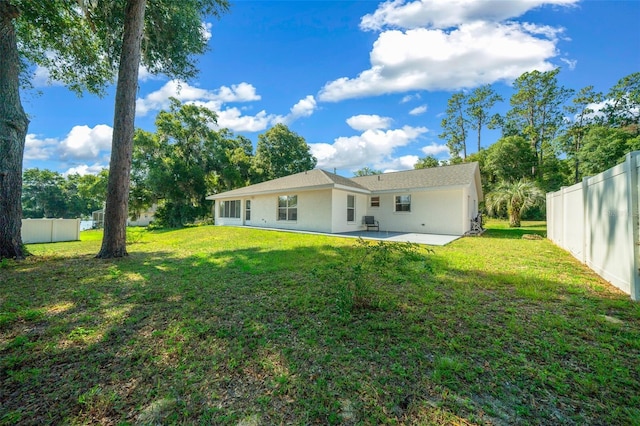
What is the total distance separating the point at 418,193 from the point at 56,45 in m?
16.3

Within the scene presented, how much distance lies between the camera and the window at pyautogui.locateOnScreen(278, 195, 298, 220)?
15.2 meters

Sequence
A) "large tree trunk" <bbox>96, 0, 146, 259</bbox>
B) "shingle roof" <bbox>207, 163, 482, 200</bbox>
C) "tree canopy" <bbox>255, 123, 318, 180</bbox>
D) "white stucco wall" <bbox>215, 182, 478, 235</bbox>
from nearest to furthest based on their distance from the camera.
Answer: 1. "large tree trunk" <bbox>96, 0, 146, 259</bbox>
2. "white stucco wall" <bbox>215, 182, 478, 235</bbox>
3. "shingle roof" <bbox>207, 163, 482, 200</bbox>
4. "tree canopy" <bbox>255, 123, 318, 180</bbox>

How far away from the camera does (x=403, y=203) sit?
583 inches

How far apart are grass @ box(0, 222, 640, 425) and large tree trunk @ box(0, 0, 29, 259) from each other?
292 cm

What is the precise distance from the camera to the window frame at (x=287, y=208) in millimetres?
15234

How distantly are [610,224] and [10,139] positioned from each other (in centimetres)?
1314

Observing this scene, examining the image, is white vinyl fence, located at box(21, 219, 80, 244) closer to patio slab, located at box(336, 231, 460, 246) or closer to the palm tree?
patio slab, located at box(336, 231, 460, 246)

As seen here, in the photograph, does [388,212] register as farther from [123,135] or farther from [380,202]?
[123,135]

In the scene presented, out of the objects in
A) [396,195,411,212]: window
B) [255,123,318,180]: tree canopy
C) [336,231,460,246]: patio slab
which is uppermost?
[255,123,318,180]: tree canopy

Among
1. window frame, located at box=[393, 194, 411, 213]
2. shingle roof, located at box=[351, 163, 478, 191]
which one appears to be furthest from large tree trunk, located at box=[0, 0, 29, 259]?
window frame, located at box=[393, 194, 411, 213]

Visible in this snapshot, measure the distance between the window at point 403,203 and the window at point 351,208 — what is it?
2.50 metres

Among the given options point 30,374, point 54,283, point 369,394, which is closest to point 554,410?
point 369,394

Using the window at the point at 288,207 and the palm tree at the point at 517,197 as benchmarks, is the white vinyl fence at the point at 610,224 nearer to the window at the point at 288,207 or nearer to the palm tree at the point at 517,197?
the palm tree at the point at 517,197

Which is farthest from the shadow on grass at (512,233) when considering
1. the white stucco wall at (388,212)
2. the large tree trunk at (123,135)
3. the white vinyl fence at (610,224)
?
the large tree trunk at (123,135)
